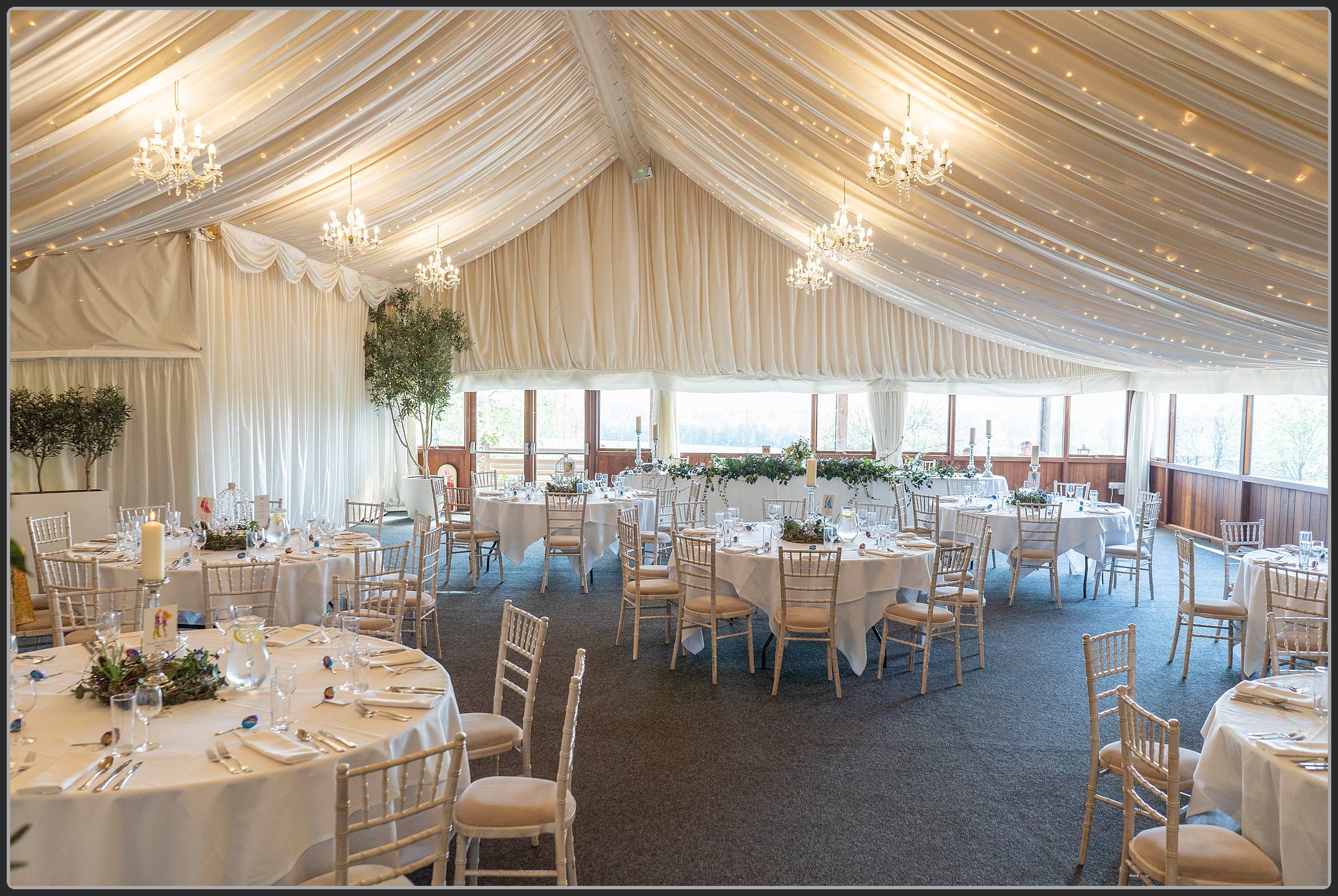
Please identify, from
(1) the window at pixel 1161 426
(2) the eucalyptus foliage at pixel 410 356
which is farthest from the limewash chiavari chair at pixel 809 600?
(1) the window at pixel 1161 426

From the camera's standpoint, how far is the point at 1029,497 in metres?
8.97

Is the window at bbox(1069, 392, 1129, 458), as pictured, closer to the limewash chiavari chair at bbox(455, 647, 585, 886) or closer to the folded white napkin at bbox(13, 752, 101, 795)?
the limewash chiavari chair at bbox(455, 647, 585, 886)

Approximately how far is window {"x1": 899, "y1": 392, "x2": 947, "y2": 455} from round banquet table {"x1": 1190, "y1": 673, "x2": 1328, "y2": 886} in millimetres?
11204

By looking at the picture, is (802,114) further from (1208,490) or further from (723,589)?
(1208,490)

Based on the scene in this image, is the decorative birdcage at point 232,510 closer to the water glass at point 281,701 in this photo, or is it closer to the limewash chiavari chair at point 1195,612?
the water glass at point 281,701

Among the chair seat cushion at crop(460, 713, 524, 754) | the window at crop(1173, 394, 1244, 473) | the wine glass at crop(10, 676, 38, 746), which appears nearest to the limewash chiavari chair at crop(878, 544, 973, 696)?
the chair seat cushion at crop(460, 713, 524, 754)

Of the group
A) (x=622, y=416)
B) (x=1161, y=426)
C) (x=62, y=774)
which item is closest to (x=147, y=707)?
(x=62, y=774)

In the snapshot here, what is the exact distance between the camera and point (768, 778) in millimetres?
4387

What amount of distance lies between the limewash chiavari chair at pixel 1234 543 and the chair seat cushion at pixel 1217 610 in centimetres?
59

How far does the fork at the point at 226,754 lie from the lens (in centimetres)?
258

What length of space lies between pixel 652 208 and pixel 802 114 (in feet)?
24.6

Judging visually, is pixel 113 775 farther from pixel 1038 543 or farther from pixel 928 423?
pixel 928 423

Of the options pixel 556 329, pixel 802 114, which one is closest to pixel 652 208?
pixel 556 329

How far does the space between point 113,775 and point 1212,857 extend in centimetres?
359
